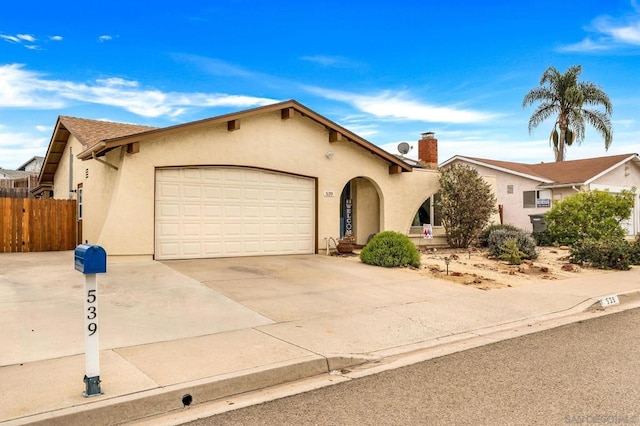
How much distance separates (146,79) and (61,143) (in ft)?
13.7

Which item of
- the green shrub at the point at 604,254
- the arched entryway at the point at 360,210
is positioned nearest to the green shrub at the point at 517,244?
the green shrub at the point at 604,254

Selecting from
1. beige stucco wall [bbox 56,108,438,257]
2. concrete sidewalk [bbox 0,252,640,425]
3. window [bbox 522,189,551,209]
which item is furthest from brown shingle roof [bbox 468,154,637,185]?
concrete sidewalk [bbox 0,252,640,425]

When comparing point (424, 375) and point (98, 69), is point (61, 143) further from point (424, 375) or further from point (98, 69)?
point (424, 375)

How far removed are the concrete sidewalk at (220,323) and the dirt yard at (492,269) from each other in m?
0.59

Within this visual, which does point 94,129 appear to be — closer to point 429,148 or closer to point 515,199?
point 429,148

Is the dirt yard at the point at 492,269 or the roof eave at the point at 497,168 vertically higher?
the roof eave at the point at 497,168

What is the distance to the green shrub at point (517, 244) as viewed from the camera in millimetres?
15555

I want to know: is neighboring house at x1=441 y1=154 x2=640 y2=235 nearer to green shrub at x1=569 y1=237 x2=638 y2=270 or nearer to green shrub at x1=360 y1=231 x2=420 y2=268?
green shrub at x1=569 y1=237 x2=638 y2=270

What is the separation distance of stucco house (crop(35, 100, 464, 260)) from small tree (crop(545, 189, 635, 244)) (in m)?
4.85

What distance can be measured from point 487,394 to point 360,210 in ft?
44.2

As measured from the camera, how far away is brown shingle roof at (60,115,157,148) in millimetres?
15440

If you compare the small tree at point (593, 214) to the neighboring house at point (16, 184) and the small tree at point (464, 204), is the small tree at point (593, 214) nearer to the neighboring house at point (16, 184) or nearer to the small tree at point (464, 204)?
the small tree at point (464, 204)

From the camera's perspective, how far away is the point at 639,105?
25.9 meters

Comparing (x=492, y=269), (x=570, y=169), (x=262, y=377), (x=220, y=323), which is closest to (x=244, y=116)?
(x=492, y=269)
